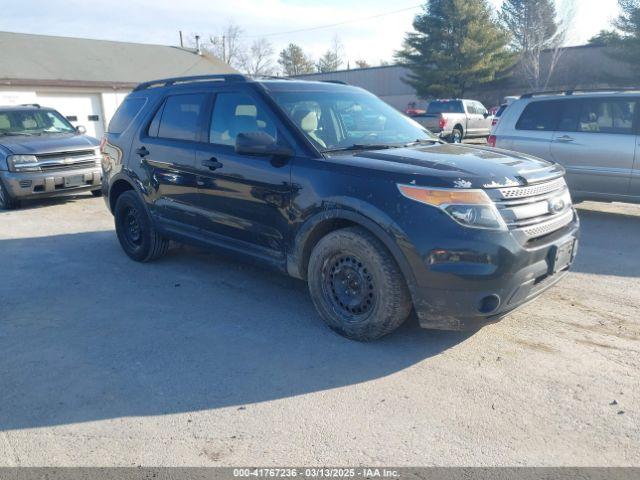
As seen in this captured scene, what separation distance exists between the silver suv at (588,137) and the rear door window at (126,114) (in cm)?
554

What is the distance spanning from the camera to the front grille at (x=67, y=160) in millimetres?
9336

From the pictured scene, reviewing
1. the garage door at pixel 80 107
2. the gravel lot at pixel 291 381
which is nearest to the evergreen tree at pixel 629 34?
the garage door at pixel 80 107

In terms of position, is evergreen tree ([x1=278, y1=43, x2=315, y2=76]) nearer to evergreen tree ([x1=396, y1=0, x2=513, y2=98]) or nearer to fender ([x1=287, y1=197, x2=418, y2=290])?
evergreen tree ([x1=396, y1=0, x2=513, y2=98])

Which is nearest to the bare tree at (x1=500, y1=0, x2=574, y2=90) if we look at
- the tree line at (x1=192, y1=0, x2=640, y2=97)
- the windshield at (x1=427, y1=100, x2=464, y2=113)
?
the tree line at (x1=192, y1=0, x2=640, y2=97)

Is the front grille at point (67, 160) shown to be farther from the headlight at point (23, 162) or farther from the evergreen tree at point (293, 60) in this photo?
the evergreen tree at point (293, 60)

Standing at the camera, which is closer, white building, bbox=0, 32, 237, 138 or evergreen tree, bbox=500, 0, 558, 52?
white building, bbox=0, 32, 237, 138

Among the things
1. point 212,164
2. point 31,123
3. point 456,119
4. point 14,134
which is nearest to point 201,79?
point 212,164

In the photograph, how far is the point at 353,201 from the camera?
12.2 feet

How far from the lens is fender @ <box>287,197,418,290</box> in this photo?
A: 11.5ft

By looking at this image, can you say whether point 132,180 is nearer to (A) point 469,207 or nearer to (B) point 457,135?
(A) point 469,207

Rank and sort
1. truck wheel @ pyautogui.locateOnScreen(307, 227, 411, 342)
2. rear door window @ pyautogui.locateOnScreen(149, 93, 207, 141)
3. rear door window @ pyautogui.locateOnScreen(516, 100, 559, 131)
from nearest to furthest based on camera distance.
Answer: truck wheel @ pyautogui.locateOnScreen(307, 227, 411, 342), rear door window @ pyautogui.locateOnScreen(149, 93, 207, 141), rear door window @ pyautogui.locateOnScreen(516, 100, 559, 131)

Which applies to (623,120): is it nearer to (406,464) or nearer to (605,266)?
(605,266)

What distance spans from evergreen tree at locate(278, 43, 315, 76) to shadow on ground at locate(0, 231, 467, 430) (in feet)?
239

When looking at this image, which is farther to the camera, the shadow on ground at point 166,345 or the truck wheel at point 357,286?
the truck wheel at point 357,286
